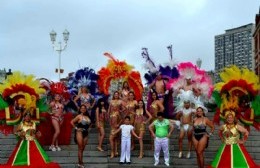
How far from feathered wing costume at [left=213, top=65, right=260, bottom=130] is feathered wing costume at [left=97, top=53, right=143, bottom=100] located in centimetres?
473

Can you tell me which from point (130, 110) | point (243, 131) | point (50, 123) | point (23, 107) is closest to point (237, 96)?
point (243, 131)

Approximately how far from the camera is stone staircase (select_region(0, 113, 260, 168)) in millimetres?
13938

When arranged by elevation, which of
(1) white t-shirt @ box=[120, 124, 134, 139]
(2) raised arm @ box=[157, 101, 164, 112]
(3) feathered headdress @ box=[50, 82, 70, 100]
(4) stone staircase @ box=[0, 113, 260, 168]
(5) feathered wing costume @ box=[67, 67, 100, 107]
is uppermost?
(5) feathered wing costume @ box=[67, 67, 100, 107]

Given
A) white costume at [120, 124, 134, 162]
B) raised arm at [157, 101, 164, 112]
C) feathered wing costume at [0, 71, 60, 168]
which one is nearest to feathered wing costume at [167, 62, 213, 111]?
raised arm at [157, 101, 164, 112]

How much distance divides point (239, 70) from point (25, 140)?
5.42 metres

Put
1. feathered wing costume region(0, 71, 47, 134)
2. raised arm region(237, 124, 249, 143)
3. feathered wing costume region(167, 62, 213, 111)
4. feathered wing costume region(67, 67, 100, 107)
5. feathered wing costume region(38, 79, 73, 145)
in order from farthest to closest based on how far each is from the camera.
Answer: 1. feathered wing costume region(67, 67, 100, 107)
2. feathered wing costume region(38, 79, 73, 145)
3. feathered wing costume region(167, 62, 213, 111)
4. feathered wing costume region(0, 71, 47, 134)
5. raised arm region(237, 124, 249, 143)

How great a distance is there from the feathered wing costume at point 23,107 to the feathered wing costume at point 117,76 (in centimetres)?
392

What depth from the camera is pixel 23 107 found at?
13.2 metres

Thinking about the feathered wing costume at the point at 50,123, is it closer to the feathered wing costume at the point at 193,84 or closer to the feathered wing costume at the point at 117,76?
the feathered wing costume at the point at 117,76

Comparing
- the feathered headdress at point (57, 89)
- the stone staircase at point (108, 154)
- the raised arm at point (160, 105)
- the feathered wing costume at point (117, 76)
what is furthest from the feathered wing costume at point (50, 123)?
the raised arm at point (160, 105)

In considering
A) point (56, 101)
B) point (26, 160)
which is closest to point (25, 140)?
point (26, 160)

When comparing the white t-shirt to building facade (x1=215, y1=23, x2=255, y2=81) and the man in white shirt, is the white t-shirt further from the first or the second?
building facade (x1=215, y1=23, x2=255, y2=81)

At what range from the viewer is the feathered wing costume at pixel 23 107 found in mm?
12820

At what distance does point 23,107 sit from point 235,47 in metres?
75.4
